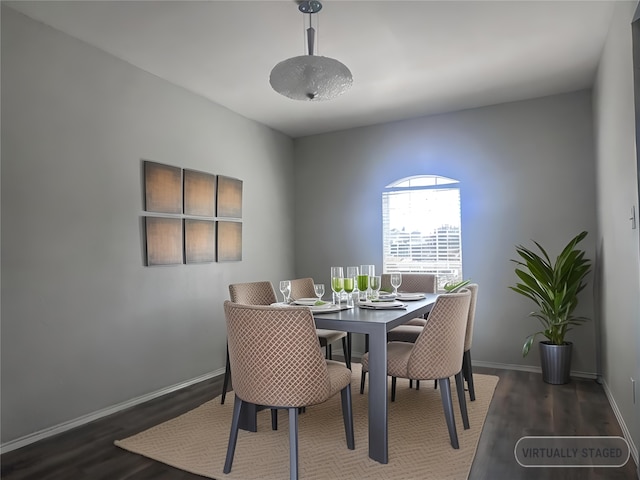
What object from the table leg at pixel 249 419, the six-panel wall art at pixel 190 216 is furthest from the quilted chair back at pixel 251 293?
the table leg at pixel 249 419

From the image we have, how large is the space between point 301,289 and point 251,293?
51cm

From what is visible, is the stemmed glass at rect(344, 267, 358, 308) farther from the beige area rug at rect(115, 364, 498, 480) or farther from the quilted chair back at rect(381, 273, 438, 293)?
the quilted chair back at rect(381, 273, 438, 293)

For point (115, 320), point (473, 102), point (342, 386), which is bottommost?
point (342, 386)

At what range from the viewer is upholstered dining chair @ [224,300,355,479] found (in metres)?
2.02

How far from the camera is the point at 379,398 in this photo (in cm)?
229

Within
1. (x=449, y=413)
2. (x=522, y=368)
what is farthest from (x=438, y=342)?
(x=522, y=368)

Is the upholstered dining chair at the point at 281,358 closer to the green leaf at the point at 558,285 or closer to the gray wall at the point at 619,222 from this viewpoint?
the gray wall at the point at 619,222

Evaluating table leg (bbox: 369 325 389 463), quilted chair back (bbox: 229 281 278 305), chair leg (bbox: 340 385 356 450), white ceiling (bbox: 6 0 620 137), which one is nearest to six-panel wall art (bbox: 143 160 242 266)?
quilted chair back (bbox: 229 281 278 305)

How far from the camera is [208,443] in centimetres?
258

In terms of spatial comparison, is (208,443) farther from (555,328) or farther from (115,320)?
(555,328)

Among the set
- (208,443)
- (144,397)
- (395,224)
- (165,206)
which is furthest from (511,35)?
(144,397)

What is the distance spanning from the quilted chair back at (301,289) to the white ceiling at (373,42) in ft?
5.78

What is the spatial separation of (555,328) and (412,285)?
125 cm

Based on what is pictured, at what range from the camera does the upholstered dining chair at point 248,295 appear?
3287mm
